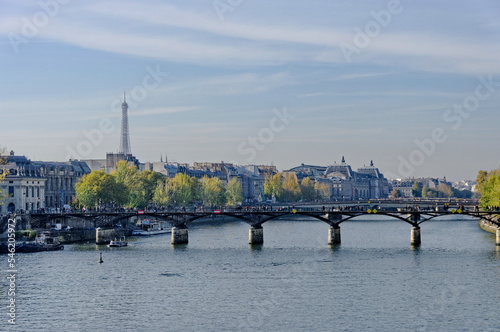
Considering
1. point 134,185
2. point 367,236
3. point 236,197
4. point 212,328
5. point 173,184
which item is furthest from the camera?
point 236,197

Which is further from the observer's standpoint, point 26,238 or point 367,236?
point 367,236

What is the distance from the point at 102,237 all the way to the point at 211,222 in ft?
167

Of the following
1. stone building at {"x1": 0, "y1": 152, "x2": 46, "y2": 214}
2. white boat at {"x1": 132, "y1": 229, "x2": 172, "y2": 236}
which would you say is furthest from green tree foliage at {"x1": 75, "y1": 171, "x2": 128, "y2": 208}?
white boat at {"x1": 132, "y1": 229, "x2": 172, "y2": 236}

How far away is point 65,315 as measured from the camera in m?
48.5

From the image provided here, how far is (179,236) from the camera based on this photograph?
89.9 meters

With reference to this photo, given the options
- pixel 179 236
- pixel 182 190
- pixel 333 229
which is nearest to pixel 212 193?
pixel 182 190

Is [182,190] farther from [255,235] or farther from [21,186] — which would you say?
[255,235]

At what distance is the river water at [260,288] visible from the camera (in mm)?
46844

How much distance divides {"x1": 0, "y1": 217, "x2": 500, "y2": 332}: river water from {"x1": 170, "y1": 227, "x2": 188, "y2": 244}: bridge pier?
3.76 meters

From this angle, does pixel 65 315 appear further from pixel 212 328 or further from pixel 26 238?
pixel 26 238

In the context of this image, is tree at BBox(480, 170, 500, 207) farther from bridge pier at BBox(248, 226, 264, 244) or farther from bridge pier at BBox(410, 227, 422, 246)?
bridge pier at BBox(248, 226, 264, 244)

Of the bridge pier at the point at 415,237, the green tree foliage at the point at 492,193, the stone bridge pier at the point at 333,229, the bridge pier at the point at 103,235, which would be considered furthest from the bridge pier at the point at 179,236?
the green tree foliage at the point at 492,193

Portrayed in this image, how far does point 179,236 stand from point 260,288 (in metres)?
33.6

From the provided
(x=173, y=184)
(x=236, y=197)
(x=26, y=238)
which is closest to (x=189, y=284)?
(x=26, y=238)
